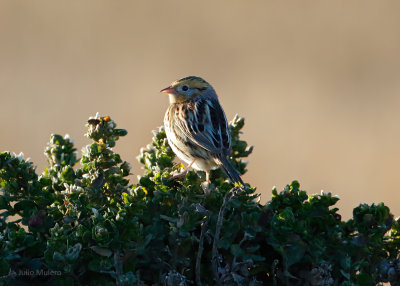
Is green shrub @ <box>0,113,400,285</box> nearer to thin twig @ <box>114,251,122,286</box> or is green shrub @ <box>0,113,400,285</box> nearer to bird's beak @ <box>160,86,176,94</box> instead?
thin twig @ <box>114,251,122,286</box>

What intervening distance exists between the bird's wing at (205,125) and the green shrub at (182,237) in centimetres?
228

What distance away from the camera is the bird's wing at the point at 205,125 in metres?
5.57

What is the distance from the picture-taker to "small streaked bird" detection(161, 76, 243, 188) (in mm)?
5475

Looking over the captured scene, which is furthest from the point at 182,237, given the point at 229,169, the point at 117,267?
the point at 229,169

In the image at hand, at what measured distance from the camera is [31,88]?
14.3 metres

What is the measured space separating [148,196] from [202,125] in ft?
9.29

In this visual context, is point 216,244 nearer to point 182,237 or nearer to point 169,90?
point 182,237

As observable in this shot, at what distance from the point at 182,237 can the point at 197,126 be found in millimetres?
3277

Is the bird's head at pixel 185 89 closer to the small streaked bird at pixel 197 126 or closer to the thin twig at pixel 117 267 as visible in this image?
the small streaked bird at pixel 197 126

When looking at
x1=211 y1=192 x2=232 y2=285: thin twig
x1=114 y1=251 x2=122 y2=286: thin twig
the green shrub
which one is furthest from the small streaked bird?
x1=114 y1=251 x2=122 y2=286: thin twig

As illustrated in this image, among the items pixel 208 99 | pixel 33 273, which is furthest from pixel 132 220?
pixel 208 99

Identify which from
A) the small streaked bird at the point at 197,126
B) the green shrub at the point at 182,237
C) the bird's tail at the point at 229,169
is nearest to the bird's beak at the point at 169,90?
the small streaked bird at the point at 197,126

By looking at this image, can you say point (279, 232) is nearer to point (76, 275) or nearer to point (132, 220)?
point (132, 220)

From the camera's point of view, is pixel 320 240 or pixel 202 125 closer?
pixel 320 240
